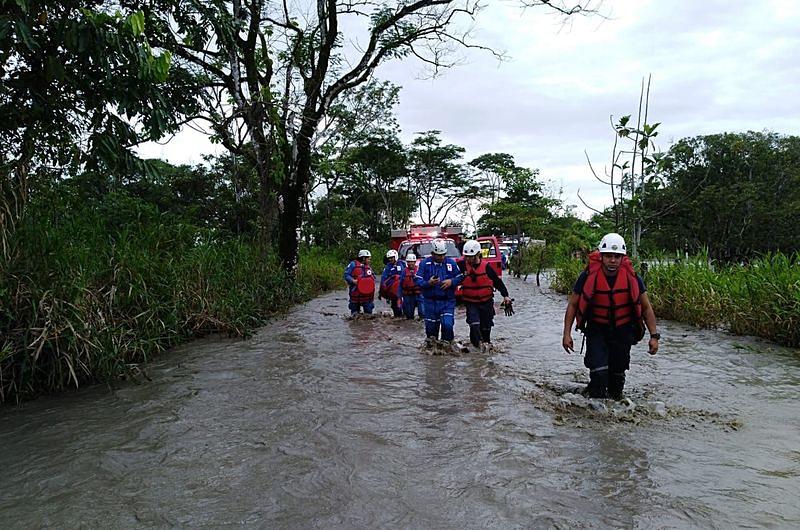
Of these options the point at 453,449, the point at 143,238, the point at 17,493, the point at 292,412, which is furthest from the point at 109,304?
the point at 453,449

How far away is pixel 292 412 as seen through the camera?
17.8 feet

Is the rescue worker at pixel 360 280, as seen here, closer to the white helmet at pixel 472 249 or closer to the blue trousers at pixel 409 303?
the blue trousers at pixel 409 303

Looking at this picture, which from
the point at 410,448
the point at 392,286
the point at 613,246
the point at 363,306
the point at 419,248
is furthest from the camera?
the point at 419,248

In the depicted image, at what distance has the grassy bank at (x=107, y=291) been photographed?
5488 millimetres

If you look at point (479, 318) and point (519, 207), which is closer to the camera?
point (479, 318)

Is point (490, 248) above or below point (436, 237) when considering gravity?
below

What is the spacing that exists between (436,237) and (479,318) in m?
8.07

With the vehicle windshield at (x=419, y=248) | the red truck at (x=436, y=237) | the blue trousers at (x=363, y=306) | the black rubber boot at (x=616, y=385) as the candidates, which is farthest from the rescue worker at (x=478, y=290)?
the vehicle windshield at (x=419, y=248)

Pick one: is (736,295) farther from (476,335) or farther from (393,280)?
(393,280)

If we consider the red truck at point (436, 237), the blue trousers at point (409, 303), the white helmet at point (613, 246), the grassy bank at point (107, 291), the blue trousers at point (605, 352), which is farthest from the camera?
the red truck at point (436, 237)

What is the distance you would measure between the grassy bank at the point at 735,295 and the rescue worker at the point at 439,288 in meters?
4.63

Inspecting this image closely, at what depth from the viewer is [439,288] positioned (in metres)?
8.27

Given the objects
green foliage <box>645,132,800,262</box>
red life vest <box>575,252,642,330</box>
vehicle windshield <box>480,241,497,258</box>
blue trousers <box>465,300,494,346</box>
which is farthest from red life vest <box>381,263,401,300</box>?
green foliage <box>645,132,800,262</box>

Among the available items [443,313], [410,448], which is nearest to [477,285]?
[443,313]
